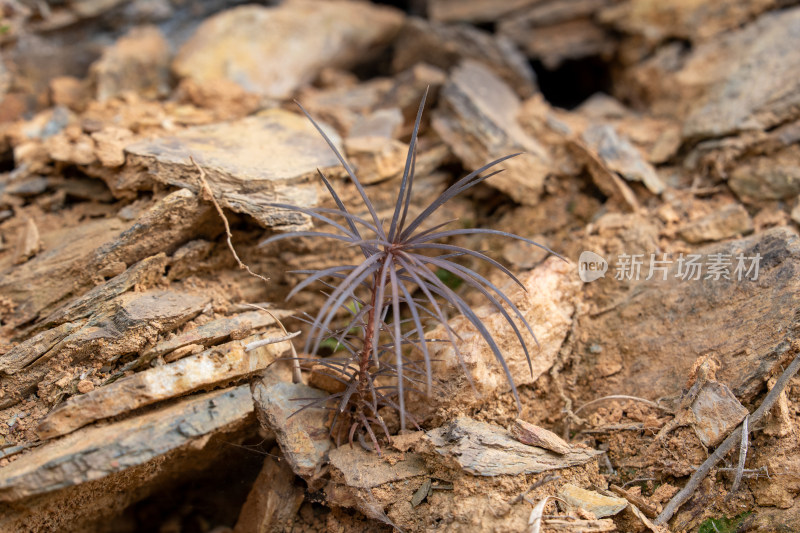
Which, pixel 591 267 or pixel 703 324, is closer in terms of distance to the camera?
pixel 703 324

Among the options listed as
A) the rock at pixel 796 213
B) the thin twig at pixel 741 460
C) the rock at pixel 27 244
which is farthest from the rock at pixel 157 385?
the rock at pixel 796 213

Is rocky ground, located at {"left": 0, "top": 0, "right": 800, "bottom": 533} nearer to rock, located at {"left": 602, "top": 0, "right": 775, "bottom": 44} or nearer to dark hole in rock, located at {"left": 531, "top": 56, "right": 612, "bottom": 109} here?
rock, located at {"left": 602, "top": 0, "right": 775, "bottom": 44}

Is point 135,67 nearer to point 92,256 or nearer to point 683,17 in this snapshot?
point 92,256

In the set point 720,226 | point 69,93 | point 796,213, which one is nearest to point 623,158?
point 720,226

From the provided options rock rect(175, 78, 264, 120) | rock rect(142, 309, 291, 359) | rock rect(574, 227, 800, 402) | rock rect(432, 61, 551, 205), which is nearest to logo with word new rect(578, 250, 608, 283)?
rock rect(574, 227, 800, 402)

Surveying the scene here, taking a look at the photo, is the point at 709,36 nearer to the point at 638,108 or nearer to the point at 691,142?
the point at 638,108

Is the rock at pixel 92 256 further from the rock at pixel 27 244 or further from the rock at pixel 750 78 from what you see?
the rock at pixel 750 78
